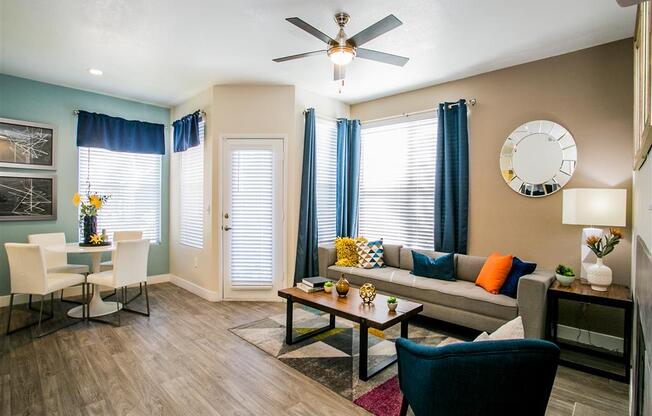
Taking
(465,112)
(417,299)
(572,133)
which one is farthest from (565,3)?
(417,299)

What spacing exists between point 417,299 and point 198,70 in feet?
11.9

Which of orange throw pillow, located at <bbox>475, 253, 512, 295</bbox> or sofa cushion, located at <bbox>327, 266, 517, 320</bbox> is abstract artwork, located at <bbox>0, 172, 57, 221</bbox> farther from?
orange throw pillow, located at <bbox>475, 253, 512, 295</bbox>

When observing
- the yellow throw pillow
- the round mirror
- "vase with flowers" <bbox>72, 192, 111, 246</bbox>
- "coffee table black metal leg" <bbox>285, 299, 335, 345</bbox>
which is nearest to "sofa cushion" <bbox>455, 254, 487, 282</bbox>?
the round mirror

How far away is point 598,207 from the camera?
296 cm

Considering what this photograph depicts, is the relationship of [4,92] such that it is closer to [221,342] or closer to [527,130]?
[221,342]

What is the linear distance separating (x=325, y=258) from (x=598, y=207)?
295 centimetres

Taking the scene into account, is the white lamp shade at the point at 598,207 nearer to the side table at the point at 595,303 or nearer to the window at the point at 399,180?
the side table at the point at 595,303

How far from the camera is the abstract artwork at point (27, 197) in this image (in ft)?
14.0

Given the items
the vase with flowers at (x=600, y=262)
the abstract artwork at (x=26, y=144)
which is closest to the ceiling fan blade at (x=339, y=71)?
the vase with flowers at (x=600, y=262)

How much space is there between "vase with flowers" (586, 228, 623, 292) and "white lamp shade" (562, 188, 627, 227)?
0.15 metres

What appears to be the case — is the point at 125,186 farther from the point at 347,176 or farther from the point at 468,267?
the point at 468,267

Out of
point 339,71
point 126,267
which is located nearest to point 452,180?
point 339,71

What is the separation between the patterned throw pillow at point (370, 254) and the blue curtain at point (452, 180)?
0.72 metres

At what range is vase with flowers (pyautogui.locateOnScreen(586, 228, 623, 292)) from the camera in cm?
294
